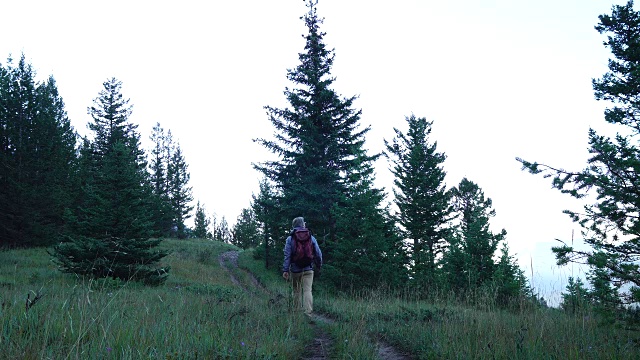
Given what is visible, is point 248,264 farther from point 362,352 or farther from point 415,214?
point 362,352

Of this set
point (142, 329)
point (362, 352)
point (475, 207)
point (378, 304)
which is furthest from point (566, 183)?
point (475, 207)

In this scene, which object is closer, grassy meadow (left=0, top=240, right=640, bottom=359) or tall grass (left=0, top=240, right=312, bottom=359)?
tall grass (left=0, top=240, right=312, bottom=359)

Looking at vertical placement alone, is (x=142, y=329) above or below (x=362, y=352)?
above

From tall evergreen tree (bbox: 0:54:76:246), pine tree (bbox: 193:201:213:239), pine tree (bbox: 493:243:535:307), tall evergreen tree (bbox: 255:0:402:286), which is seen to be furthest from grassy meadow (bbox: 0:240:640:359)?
pine tree (bbox: 193:201:213:239)

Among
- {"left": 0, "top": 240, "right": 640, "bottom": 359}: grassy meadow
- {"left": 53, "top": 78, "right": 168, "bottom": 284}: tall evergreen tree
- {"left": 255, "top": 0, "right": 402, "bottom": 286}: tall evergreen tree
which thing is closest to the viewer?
{"left": 0, "top": 240, "right": 640, "bottom": 359}: grassy meadow

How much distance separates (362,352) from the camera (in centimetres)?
488

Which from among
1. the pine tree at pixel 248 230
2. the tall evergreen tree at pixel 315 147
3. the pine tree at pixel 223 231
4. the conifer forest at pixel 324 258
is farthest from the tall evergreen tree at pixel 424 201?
the pine tree at pixel 223 231

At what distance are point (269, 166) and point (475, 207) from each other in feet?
58.2

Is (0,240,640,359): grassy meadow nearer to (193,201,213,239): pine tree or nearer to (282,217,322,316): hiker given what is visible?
(282,217,322,316): hiker

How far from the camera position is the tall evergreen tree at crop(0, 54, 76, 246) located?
2353cm

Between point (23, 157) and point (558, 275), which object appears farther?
point (23, 157)

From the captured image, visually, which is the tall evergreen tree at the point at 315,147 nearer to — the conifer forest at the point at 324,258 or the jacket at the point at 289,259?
the conifer forest at the point at 324,258

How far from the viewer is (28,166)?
969 inches

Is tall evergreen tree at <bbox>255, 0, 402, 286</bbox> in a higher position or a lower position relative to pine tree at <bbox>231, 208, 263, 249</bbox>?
higher
